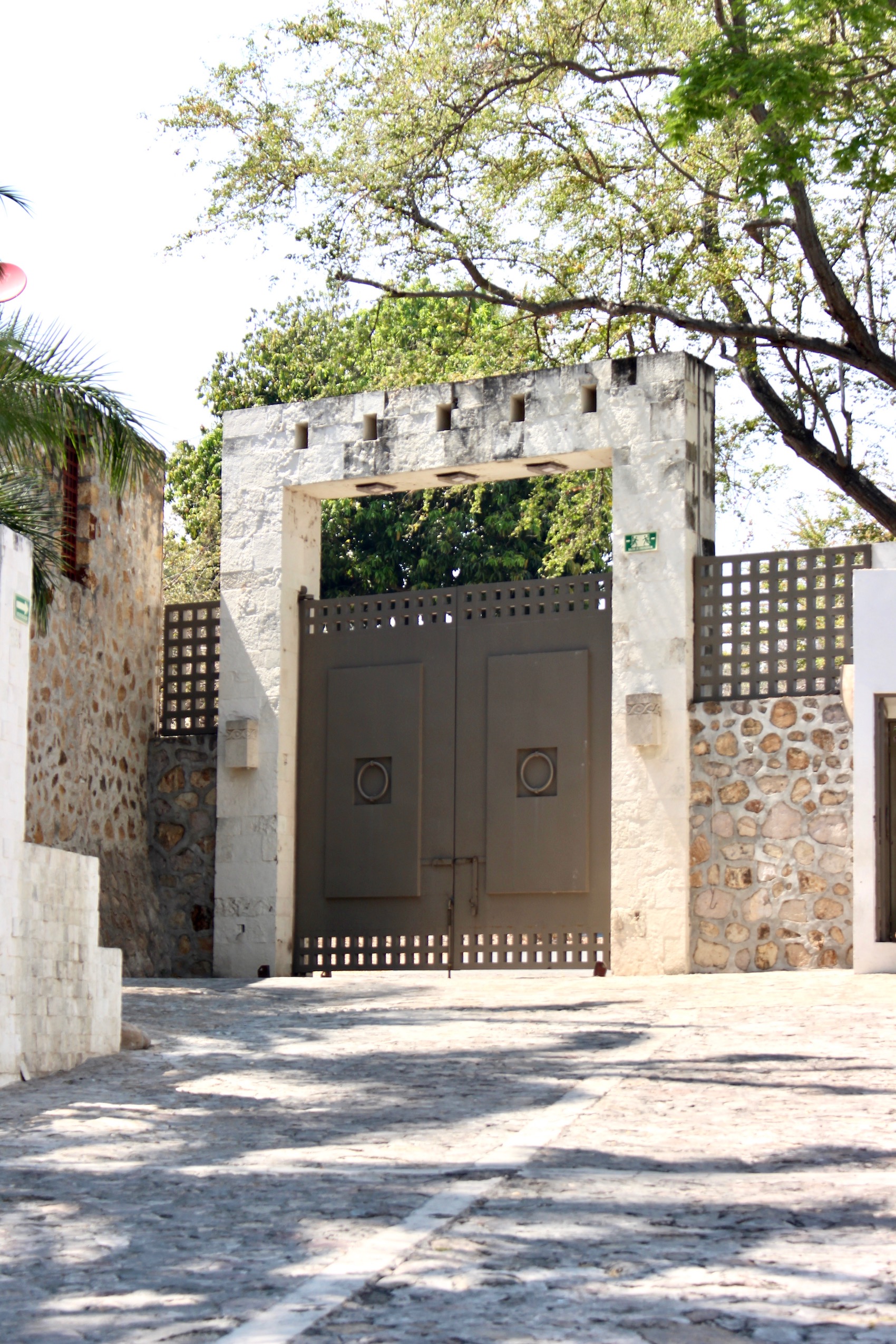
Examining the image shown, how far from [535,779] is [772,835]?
6.46ft

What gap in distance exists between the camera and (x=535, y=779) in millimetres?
12672

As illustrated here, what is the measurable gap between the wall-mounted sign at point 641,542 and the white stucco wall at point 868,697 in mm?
1811

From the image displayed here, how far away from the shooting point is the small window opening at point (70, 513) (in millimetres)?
13539

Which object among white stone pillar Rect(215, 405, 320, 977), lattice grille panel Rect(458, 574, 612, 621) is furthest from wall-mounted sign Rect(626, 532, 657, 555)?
white stone pillar Rect(215, 405, 320, 977)

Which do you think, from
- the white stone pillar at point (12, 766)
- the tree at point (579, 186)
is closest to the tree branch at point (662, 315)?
the tree at point (579, 186)

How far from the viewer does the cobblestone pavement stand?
308 centimetres

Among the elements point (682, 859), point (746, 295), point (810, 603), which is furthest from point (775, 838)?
point (746, 295)

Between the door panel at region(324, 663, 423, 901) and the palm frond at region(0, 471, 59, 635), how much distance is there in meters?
2.73

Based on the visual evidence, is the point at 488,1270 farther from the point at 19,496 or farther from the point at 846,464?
the point at 846,464

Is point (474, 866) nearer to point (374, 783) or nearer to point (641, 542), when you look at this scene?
point (374, 783)

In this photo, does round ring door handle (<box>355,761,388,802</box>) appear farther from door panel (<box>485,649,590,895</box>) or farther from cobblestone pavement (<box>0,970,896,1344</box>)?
cobblestone pavement (<box>0,970,896,1344</box>)

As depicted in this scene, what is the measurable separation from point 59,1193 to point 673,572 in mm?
8595

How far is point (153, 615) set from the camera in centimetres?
1487

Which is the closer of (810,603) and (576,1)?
(810,603)
